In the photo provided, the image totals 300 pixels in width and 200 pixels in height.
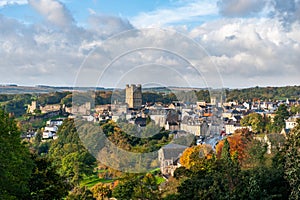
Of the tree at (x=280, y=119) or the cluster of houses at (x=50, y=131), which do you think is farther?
the cluster of houses at (x=50, y=131)

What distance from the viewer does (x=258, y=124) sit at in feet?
121

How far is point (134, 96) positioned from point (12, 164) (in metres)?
11.1

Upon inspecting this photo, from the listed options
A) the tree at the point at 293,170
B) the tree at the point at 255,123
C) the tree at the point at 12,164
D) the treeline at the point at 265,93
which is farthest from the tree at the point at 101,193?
the treeline at the point at 265,93

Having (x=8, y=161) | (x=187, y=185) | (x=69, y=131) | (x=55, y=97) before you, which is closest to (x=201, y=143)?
(x=187, y=185)

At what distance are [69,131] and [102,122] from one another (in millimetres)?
12790

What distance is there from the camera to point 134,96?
757 inches

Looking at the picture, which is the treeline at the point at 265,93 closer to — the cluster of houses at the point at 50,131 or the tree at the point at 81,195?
the cluster of houses at the point at 50,131

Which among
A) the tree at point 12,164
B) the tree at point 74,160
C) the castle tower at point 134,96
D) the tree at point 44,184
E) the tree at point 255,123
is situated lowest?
the tree at point 74,160

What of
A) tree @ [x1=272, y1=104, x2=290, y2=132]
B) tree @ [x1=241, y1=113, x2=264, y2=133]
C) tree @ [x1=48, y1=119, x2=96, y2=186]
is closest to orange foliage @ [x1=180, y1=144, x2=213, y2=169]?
tree @ [x1=48, y1=119, x2=96, y2=186]

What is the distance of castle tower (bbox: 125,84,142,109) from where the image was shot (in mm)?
17703

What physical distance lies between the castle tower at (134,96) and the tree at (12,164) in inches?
325

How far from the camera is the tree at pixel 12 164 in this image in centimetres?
→ 809

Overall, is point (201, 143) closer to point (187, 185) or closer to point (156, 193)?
point (156, 193)

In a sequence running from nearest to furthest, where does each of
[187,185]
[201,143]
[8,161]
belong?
1. [8,161]
2. [187,185]
3. [201,143]
